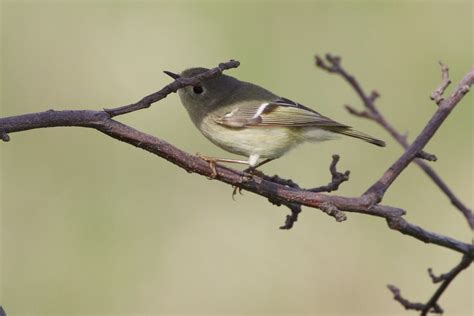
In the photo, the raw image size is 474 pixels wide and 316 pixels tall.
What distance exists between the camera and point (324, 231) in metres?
5.24

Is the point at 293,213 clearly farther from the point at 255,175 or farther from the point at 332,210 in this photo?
the point at 332,210

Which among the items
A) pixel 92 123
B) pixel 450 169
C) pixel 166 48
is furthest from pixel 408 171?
pixel 92 123

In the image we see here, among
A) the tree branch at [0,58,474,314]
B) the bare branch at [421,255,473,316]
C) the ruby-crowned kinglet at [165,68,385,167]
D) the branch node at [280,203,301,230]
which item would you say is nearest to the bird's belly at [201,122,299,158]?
the ruby-crowned kinglet at [165,68,385,167]

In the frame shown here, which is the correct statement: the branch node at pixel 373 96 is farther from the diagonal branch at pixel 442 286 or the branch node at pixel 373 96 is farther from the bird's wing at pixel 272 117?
the diagonal branch at pixel 442 286

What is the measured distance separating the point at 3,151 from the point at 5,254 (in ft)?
3.39

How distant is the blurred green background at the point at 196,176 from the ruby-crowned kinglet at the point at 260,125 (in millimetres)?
1224

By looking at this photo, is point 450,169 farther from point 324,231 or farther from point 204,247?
point 204,247

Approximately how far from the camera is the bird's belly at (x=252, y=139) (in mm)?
2971

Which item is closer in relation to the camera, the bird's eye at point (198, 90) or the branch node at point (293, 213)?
the branch node at point (293, 213)

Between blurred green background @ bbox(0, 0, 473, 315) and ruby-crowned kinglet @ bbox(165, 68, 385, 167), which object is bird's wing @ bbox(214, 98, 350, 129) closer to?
ruby-crowned kinglet @ bbox(165, 68, 385, 167)

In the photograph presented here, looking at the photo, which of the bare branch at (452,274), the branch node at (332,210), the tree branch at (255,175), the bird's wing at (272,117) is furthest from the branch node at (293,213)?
the bird's wing at (272,117)

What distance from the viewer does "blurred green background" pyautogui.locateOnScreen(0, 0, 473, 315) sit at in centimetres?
493

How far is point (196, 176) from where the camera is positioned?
5.75m

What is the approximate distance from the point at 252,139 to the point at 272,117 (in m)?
0.14
